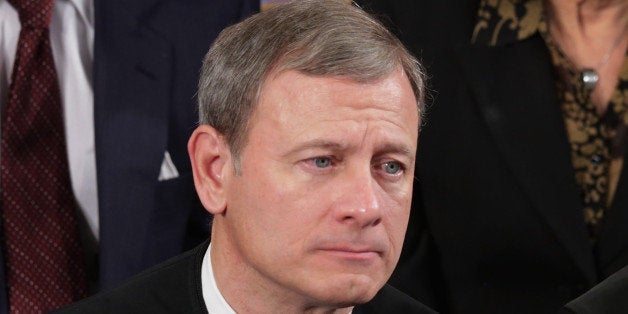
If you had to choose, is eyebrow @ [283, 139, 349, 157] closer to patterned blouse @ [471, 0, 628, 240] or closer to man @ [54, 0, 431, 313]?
man @ [54, 0, 431, 313]

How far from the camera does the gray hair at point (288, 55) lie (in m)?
1.78

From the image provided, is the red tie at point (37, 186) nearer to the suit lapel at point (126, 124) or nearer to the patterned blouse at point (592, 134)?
the suit lapel at point (126, 124)

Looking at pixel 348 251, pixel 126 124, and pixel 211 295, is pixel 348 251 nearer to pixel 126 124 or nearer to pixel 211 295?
pixel 211 295

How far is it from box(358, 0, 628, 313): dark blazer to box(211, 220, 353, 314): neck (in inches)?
16.8

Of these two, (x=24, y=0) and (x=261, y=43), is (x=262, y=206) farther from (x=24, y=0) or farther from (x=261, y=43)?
(x=24, y=0)

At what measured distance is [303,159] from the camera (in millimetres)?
1746

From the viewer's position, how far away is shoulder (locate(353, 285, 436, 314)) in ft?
6.55

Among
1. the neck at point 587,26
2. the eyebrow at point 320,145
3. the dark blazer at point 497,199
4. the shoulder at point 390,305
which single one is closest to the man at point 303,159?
the eyebrow at point 320,145

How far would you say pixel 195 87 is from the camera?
2.41 metres

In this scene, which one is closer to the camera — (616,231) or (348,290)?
(348,290)

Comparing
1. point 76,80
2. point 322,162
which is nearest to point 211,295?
point 322,162

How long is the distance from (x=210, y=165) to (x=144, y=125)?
1.71 feet

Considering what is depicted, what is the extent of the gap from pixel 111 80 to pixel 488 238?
0.68 meters

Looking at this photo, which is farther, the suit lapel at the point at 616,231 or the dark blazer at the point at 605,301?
the suit lapel at the point at 616,231
